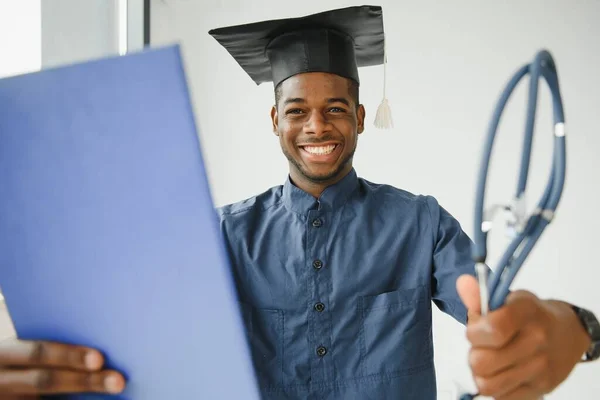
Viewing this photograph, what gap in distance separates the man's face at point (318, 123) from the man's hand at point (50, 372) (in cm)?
66

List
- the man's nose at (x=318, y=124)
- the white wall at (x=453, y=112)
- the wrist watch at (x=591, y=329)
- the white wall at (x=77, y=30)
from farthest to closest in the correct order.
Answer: the white wall at (x=453, y=112) < the white wall at (x=77, y=30) < the man's nose at (x=318, y=124) < the wrist watch at (x=591, y=329)

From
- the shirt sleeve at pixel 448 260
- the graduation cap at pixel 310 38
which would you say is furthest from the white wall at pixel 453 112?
the shirt sleeve at pixel 448 260

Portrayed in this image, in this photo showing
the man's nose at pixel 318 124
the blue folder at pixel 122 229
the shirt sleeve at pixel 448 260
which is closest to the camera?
the blue folder at pixel 122 229

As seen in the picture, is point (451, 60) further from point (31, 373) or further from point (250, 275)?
point (31, 373)

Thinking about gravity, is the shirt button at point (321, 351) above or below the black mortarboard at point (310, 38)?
below

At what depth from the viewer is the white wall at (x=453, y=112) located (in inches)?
77.3

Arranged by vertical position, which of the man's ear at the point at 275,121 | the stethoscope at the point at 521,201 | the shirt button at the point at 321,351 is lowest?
→ the shirt button at the point at 321,351

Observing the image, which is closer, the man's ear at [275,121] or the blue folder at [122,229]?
the blue folder at [122,229]

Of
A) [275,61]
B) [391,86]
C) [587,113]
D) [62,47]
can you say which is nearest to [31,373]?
[275,61]

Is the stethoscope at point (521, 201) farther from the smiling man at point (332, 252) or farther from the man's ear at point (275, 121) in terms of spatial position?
the man's ear at point (275, 121)

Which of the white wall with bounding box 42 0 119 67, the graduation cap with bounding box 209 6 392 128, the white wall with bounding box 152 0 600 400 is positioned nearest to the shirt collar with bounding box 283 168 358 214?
the graduation cap with bounding box 209 6 392 128

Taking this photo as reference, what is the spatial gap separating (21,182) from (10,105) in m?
0.07

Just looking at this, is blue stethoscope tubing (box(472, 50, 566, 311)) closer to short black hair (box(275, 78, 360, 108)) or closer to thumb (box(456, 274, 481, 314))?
thumb (box(456, 274, 481, 314))

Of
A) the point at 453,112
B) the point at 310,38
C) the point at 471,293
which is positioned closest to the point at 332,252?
the point at 310,38
